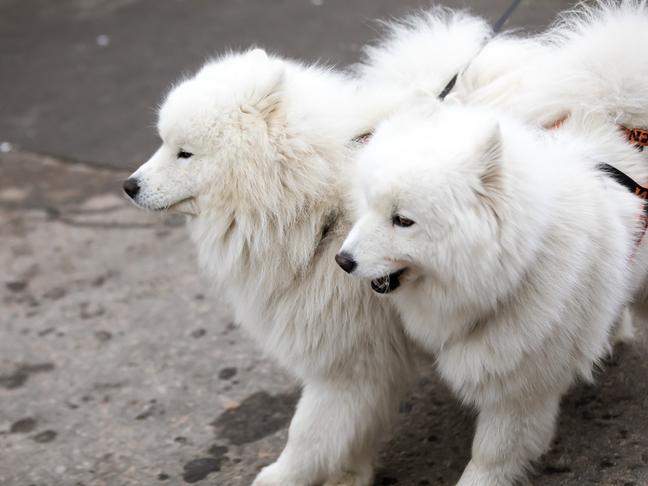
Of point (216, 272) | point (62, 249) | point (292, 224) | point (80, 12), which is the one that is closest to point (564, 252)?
point (292, 224)

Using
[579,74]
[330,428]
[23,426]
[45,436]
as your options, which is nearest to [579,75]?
[579,74]

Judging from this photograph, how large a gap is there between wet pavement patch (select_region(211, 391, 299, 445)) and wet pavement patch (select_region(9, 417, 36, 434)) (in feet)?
2.76

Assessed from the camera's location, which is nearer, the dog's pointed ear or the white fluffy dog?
the dog's pointed ear

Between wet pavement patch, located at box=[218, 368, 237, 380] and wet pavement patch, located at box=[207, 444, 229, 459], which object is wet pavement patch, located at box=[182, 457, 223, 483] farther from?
wet pavement patch, located at box=[218, 368, 237, 380]

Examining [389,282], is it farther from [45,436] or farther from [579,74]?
[45,436]

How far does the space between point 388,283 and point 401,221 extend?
21 centimetres

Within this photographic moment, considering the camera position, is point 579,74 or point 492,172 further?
point 579,74

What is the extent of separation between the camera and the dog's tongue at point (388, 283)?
103 inches

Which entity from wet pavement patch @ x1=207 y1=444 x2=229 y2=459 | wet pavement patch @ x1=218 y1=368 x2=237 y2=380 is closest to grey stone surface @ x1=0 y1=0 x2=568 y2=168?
wet pavement patch @ x1=218 y1=368 x2=237 y2=380

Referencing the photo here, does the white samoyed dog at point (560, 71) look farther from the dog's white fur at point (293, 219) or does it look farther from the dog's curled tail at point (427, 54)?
the dog's white fur at point (293, 219)

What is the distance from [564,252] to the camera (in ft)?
8.57

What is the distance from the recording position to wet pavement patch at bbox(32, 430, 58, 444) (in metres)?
3.91

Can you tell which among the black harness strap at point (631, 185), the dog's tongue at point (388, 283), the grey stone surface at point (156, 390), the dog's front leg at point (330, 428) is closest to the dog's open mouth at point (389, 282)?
the dog's tongue at point (388, 283)

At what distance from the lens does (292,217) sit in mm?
2930
